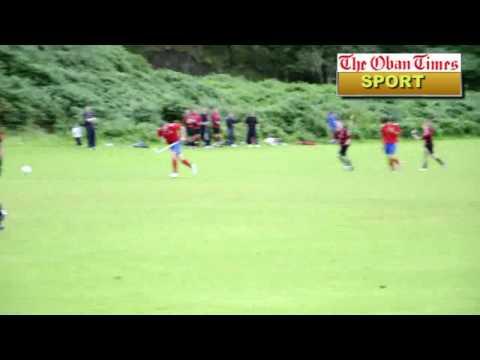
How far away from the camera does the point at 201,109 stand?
19.0 m

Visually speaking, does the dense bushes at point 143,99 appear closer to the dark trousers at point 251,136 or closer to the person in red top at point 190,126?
the dark trousers at point 251,136

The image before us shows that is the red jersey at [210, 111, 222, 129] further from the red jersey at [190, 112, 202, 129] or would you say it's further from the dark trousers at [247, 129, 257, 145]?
the dark trousers at [247, 129, 257, 145]

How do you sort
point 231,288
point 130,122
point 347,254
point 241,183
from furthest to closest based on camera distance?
point 130,122
point 241,183
point 347,254
point 231,288

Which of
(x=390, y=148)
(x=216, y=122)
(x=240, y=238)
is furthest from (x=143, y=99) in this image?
(x=240, y=238)

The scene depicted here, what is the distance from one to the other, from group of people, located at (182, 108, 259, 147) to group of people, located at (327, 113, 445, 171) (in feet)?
11.5

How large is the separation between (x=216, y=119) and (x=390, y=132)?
582 centimetres

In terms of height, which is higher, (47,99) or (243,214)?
(47,99)

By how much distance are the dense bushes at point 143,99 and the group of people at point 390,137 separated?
0.21 meters

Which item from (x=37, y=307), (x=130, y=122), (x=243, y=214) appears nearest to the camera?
(x=37, y=307)

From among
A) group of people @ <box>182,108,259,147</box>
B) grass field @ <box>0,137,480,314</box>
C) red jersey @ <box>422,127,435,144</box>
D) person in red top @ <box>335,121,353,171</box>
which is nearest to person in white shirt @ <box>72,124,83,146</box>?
grass field @ <box>0,137,480,314</box>

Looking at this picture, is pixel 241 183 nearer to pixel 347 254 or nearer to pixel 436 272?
pixel 347 254

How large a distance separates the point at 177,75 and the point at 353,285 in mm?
9422

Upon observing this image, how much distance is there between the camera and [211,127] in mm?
19875

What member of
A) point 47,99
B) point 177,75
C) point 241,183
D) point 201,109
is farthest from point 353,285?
point 201,109
